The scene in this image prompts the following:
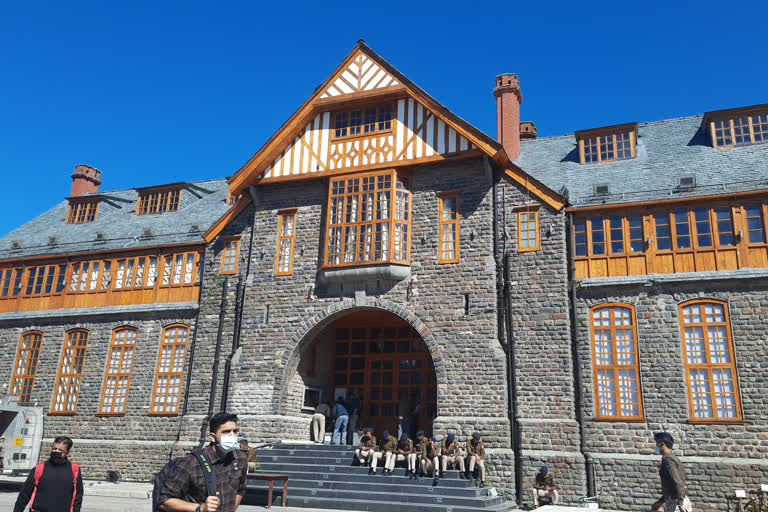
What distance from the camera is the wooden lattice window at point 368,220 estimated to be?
18.2 m

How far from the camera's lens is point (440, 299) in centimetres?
1770

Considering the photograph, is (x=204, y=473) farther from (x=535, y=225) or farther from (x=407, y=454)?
(x=535, y=225)

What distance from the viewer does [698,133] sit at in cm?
1959

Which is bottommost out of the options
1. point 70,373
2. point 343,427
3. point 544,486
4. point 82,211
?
point 544,486

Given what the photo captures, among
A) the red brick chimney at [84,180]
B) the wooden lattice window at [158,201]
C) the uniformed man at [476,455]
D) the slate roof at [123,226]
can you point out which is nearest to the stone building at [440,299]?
the slate roof at [123,226]

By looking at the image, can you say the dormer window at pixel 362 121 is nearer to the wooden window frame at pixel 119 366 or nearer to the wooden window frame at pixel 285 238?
the wooden window frame at pixel 285 238

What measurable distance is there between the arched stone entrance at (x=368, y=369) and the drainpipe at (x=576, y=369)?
4.05 metres

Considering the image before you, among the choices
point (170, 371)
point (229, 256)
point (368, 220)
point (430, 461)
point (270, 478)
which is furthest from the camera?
point (229, 256)

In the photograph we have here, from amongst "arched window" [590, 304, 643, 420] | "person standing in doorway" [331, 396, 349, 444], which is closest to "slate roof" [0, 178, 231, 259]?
"person standing in doorway" [331, 396, 349, 444]

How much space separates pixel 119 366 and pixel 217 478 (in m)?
18.3

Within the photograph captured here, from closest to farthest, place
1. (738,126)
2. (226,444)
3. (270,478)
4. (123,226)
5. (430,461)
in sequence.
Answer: (226,444), (270,478), (430,461), (738,126), (123,226)

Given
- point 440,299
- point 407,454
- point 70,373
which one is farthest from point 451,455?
point 70,373

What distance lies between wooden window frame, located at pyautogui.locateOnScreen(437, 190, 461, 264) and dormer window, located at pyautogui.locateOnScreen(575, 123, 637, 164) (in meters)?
4.46

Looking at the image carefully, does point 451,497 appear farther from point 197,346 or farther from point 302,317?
point 197,346
